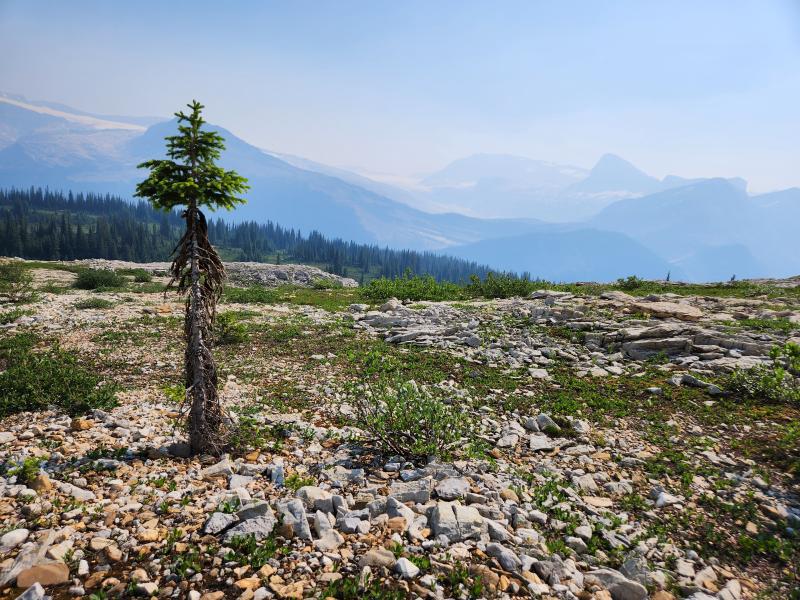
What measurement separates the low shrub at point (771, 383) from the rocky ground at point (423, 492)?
633 mm

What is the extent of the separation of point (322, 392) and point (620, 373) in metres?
10.5

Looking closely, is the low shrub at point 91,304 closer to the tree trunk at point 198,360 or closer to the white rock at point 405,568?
the tree trunk at point 198,360

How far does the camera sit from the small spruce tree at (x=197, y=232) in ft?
23.8

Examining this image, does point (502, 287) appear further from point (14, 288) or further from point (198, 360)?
point (14, 288)

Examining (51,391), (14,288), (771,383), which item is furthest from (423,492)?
(14,288)

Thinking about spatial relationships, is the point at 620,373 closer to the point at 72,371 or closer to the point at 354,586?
the point at 354,586

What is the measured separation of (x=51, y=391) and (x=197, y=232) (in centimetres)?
624

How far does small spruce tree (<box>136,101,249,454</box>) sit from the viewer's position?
7.25 meters

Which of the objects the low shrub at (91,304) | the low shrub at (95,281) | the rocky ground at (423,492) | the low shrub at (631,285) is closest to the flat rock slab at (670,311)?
the rocky ground at (423,492)

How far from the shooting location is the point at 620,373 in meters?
14.2

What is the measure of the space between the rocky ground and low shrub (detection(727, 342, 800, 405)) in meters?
0.63

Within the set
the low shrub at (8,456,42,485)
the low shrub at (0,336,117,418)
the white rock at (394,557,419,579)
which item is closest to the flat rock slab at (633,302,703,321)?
the white rock at (394,557,419,579)

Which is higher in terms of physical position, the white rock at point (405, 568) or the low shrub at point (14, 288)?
the white rock at point (405, 568)

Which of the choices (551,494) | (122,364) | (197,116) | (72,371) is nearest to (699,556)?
(551,494)
